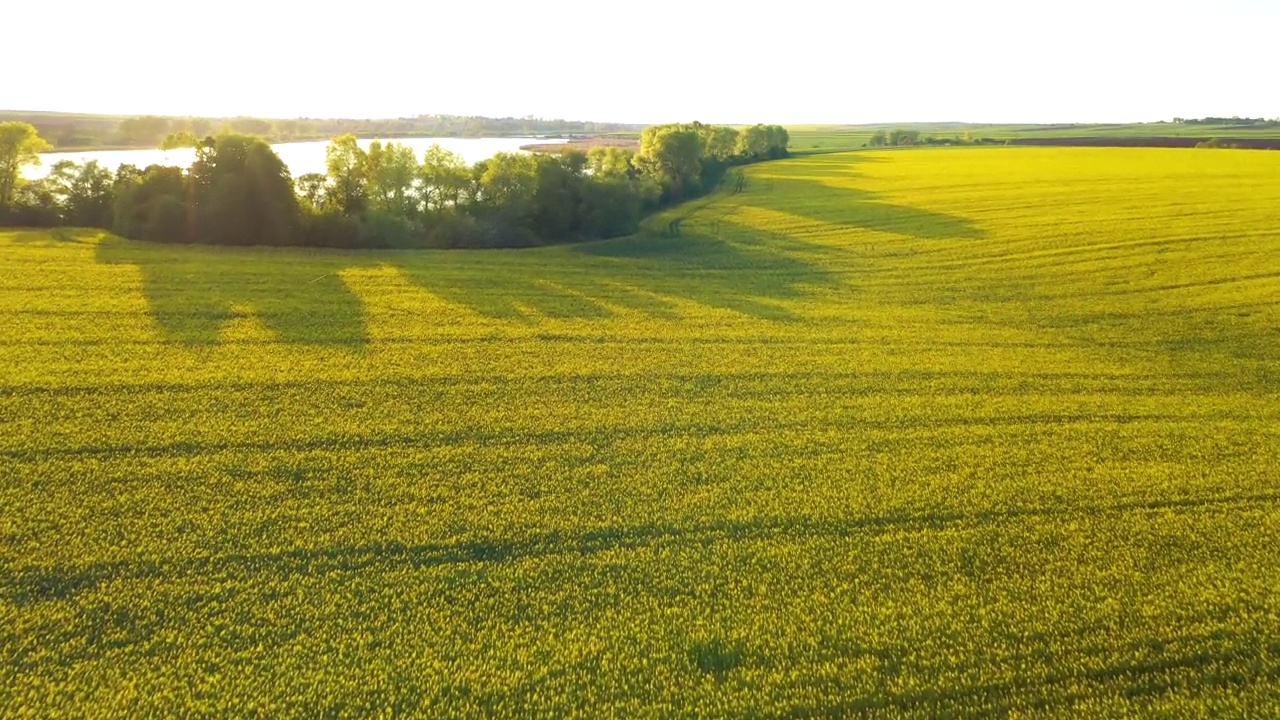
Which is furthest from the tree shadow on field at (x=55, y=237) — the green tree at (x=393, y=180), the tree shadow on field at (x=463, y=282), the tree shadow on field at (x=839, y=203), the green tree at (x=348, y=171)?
the tree shadow on field at (x=839, y=203)

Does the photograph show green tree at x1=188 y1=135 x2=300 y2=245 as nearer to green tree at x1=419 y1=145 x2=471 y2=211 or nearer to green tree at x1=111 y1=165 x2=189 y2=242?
green tree at x1=111 y1=165 x2=189 y2=242

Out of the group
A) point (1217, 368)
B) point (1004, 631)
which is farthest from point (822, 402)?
point (1217, 368)

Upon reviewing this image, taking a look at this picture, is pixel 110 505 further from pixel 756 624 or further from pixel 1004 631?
pixel 1004 631

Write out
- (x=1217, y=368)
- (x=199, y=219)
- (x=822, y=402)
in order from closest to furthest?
(x=822, y=402), (x=1217, y=368), (x=199, y=219)

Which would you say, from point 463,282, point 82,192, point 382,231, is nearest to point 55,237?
point 82,192

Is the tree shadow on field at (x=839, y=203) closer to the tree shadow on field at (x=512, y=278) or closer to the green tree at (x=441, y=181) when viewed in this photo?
the tree shadow on field at (x=512, y=278)

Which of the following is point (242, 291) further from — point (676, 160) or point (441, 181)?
point (676, 160)

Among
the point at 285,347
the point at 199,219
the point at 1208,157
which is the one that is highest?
the point at 1208,157

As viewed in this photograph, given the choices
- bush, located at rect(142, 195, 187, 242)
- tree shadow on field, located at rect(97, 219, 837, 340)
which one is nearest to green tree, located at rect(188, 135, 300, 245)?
bush, located at rect(142, 195, 187, 242)
